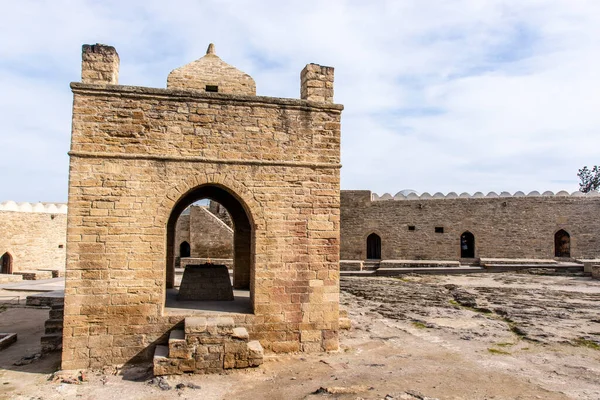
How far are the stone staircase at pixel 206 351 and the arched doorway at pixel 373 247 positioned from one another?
17194 millimetres

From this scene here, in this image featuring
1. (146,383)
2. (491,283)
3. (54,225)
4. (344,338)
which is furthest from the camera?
(54,225)

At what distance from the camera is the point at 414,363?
6.83m

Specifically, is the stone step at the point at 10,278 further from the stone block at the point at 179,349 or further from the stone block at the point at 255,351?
the stone block at the point at 255,351

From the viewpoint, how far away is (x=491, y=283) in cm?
1652

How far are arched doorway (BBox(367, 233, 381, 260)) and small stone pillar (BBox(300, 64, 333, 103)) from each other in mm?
16308

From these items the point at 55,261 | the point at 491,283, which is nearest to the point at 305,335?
the point at 491,283

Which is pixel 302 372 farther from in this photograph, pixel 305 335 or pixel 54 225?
pixel 54 225

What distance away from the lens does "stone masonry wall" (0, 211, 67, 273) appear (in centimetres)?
1972

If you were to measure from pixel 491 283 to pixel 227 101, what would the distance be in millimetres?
13385

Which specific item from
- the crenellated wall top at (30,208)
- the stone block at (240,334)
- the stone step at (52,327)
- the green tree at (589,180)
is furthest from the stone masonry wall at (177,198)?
the green tree at (589,180)

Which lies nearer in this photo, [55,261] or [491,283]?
[491,283]

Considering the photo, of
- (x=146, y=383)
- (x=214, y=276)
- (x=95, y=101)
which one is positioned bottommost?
(x=146, y=383)

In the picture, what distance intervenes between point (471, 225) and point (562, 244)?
449cm

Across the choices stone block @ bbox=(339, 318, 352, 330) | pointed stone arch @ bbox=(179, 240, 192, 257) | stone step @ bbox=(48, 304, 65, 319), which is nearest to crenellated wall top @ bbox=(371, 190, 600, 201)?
pointed stone arch @ bbox=(179, 240, 192, 257)
